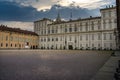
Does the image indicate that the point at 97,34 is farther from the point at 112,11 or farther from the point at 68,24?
the point at 68,24

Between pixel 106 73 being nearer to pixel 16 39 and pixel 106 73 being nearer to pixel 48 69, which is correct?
pixel 48 69

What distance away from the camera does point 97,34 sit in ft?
196

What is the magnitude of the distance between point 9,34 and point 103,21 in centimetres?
3389

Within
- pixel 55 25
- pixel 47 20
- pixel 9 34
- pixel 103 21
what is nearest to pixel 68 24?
pixel 55 25

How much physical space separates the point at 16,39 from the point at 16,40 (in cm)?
41

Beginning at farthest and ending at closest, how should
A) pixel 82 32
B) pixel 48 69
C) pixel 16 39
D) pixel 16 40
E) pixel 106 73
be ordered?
pixel 16 39
pixel 16 40
pixel 82 32
pixel 48 69
pixel 106 73

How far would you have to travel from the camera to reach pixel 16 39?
214 ft

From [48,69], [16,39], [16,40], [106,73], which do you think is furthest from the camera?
[16,39]

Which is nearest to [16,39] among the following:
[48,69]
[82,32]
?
[82,32]

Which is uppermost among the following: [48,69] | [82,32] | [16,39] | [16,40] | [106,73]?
[82,32]

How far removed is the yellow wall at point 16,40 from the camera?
59.3 m

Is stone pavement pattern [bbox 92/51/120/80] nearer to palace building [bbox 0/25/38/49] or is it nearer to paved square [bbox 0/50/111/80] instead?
paved square [bbox 0/50/111/80]

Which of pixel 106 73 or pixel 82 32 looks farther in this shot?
pixel 82 32

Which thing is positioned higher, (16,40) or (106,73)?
(16,40)
